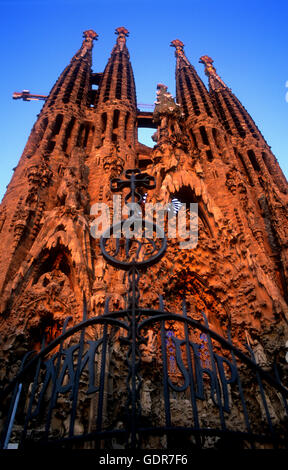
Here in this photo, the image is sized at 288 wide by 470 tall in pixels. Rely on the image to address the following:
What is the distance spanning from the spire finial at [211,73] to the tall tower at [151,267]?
29.9ft

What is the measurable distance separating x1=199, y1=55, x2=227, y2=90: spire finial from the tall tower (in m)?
9.11

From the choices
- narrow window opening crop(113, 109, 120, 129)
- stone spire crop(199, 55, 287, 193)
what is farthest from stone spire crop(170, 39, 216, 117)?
narrow window opening crop(113, 109, 120, 129)

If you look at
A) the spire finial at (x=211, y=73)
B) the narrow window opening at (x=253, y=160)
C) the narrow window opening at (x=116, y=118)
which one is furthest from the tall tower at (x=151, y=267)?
the spire finial at (x=211, y=73)

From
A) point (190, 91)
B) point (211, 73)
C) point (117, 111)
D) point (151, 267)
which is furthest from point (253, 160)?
point (211, 73)

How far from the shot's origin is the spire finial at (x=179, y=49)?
2734cm

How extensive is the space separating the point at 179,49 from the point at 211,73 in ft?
18.1

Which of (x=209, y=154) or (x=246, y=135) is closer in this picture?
(x=209, y=154)

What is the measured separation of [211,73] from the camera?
1001 inches

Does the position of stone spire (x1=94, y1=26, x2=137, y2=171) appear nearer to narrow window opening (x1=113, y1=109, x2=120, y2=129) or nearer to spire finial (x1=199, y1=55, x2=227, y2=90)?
narrow window opening (x1=113, y1=109, x2=120, y2=129)

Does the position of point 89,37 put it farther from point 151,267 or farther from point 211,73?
point 151,267

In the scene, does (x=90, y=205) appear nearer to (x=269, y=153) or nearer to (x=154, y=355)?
(x=154, y=355)

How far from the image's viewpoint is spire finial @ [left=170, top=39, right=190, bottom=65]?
27.3 metres

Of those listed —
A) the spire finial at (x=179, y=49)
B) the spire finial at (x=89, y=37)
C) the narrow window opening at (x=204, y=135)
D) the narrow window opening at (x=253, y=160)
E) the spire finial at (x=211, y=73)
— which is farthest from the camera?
the spire finial at (x=179, y=49)

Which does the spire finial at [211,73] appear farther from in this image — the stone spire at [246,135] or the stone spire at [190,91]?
the stone spire at [190,91]
